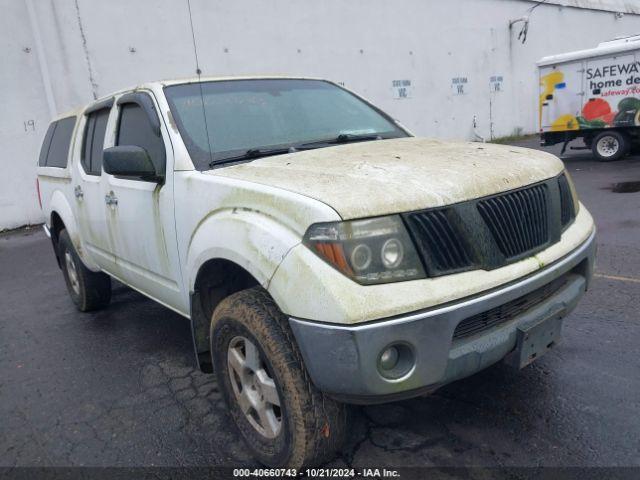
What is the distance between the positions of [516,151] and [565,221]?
1.48ft

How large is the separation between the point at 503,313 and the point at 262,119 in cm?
185

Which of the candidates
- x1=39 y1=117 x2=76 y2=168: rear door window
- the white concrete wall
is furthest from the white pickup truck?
the white concrete wall

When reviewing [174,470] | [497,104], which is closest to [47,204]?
[174,470]

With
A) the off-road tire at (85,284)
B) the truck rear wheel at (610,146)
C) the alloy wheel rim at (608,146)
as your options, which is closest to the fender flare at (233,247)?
the off-road tire at (85,284)

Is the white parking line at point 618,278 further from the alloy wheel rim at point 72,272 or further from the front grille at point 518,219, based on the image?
the alloy wheel rim at point 72,272

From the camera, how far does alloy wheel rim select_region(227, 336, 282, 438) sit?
2.34 metres

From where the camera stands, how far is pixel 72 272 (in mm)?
5152

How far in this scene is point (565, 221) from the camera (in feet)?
8.82

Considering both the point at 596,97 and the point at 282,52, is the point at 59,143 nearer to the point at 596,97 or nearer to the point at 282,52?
the point at 282,52

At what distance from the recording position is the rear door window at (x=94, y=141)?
409cm

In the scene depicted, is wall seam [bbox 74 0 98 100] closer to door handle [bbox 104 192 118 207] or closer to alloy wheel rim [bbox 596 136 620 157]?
door handle [bbox 104 192 118 207]

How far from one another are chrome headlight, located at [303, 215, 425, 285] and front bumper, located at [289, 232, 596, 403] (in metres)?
0.18

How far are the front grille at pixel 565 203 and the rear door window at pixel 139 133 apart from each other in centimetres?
217

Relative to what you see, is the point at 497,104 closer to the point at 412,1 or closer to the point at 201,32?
the point at 412,1
